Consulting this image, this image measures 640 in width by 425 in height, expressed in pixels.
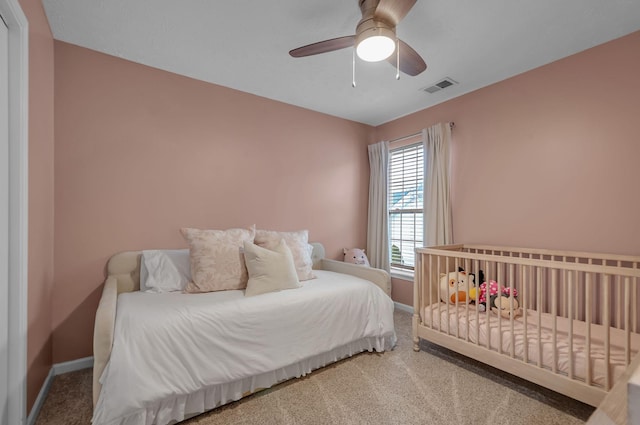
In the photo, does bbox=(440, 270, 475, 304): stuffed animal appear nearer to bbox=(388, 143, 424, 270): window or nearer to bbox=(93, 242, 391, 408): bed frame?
bbox=(93, 242, 391, 408): bed frame

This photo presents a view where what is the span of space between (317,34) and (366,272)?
192 cm

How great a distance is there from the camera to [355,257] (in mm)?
3551

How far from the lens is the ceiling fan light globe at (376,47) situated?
1.58 m

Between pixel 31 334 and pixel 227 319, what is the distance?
3.45 ft

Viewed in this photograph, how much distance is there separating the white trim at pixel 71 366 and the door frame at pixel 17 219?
0.74m

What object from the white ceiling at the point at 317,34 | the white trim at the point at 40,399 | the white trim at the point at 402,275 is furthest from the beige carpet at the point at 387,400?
the white ceiling at the point at 317,34

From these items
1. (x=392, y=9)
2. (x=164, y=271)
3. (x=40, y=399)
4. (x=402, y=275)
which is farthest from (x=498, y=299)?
(x=40, y=399)

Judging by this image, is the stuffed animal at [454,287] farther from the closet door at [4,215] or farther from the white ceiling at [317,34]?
the closet door at [4,215]

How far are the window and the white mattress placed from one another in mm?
1196

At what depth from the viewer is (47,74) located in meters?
1.93

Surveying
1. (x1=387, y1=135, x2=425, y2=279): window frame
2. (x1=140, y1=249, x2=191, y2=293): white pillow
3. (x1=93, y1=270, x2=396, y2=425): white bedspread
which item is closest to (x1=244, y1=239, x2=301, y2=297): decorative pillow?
(x1=93, y1=270, x2=396, y2=425): white bedspread

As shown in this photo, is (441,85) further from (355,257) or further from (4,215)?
(4,215)

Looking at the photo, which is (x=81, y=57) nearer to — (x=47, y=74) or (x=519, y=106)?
(x=47, y=74)

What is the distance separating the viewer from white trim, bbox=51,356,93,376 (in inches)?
83.0
